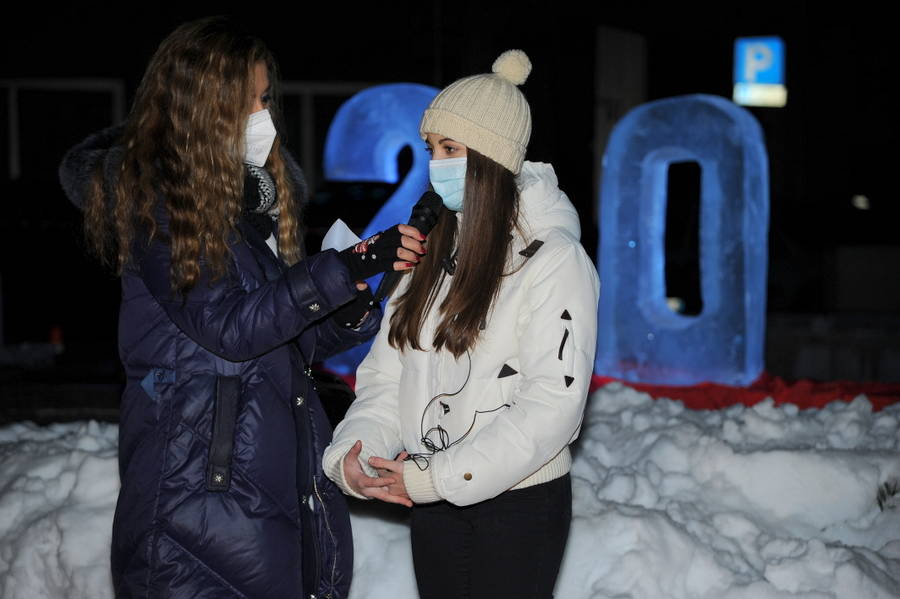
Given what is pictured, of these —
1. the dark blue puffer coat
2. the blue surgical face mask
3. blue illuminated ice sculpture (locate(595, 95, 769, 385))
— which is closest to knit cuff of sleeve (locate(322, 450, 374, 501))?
the dark blue puffer coat

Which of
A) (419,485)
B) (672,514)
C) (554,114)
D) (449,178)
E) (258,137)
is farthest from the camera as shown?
(554,114)

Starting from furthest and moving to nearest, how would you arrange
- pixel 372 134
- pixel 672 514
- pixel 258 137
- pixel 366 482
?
1. pixel 372 134
2. pixel 672 514
3. pixel 258 137
4. pixel 366 482

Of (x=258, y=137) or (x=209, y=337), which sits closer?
(x=209, y=337)

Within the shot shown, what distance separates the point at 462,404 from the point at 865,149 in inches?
704

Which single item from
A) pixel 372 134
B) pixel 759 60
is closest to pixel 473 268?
pixel 372 134

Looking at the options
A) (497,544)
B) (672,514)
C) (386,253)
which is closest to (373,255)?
(386,253)

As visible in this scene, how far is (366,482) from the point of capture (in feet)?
8.09

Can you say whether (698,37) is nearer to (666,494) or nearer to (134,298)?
(666,494)

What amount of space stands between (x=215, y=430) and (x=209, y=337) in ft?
0.77

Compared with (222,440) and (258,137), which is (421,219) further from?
(222,440)

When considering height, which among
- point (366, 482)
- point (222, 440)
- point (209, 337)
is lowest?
point (366, 482)

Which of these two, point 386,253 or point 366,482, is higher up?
point 386,253

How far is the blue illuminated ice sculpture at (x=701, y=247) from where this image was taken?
23.0ft

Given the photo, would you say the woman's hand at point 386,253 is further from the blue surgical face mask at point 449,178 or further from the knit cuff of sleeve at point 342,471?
the knit cuff of sleeve at point 342,471
